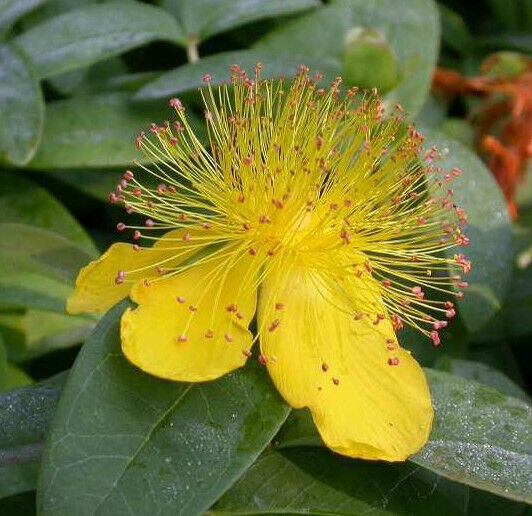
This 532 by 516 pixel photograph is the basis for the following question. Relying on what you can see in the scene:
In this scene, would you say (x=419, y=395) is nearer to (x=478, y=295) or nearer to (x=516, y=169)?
(x=478, y=295)

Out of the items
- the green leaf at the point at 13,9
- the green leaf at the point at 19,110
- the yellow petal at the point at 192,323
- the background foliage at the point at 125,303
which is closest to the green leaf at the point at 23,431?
the background foliage at the point at 125,303

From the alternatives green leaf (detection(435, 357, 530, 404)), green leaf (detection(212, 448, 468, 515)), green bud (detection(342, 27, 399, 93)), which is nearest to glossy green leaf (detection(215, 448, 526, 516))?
green leaf (detection(212, 448, 468, 515))

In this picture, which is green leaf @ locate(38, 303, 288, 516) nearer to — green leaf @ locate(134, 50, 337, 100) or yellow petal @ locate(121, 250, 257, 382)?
yellow petal @ locate(121, 250, 257, 382)

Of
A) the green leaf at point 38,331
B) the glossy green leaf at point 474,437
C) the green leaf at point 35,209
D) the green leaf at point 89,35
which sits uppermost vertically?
the green leaf at point 89,35

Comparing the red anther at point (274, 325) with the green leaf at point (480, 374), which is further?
the green leaf at point (480, 374)

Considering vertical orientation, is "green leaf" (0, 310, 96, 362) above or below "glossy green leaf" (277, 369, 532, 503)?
below

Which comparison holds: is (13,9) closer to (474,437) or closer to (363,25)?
(363,25)

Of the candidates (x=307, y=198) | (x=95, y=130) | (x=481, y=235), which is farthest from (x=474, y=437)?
(x=95, y=130)

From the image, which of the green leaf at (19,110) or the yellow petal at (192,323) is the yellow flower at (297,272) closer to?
the yellow petal at (192,323)
